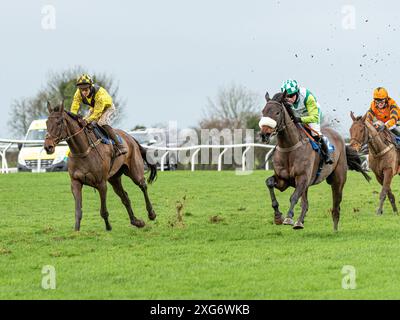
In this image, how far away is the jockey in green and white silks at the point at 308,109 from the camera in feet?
40.9

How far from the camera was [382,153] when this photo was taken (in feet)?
53.1

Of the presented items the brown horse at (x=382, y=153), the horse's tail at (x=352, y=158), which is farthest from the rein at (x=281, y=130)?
the brown horse at (x=382, y=153)

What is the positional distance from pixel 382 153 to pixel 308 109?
4.00 metres

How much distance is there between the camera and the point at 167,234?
12531 mm

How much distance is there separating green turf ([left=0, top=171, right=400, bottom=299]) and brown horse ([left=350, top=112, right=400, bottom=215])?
570 millimetres

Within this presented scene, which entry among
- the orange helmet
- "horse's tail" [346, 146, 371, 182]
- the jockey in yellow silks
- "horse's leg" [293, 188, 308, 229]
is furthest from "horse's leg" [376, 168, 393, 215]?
the jockey in yellow silks

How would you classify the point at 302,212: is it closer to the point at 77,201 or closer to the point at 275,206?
the point at 275,206

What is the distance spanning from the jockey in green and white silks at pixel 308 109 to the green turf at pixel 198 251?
4.09 ft

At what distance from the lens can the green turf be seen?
8102mm

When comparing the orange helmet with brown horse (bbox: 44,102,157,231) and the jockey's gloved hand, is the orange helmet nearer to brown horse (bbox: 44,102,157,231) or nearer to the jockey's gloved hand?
the jockey's gloved hand

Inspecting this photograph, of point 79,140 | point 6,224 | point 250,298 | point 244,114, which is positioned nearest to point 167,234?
point 79,140

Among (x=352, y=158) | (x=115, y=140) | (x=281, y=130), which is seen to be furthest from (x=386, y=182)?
(x=115, y=140)
